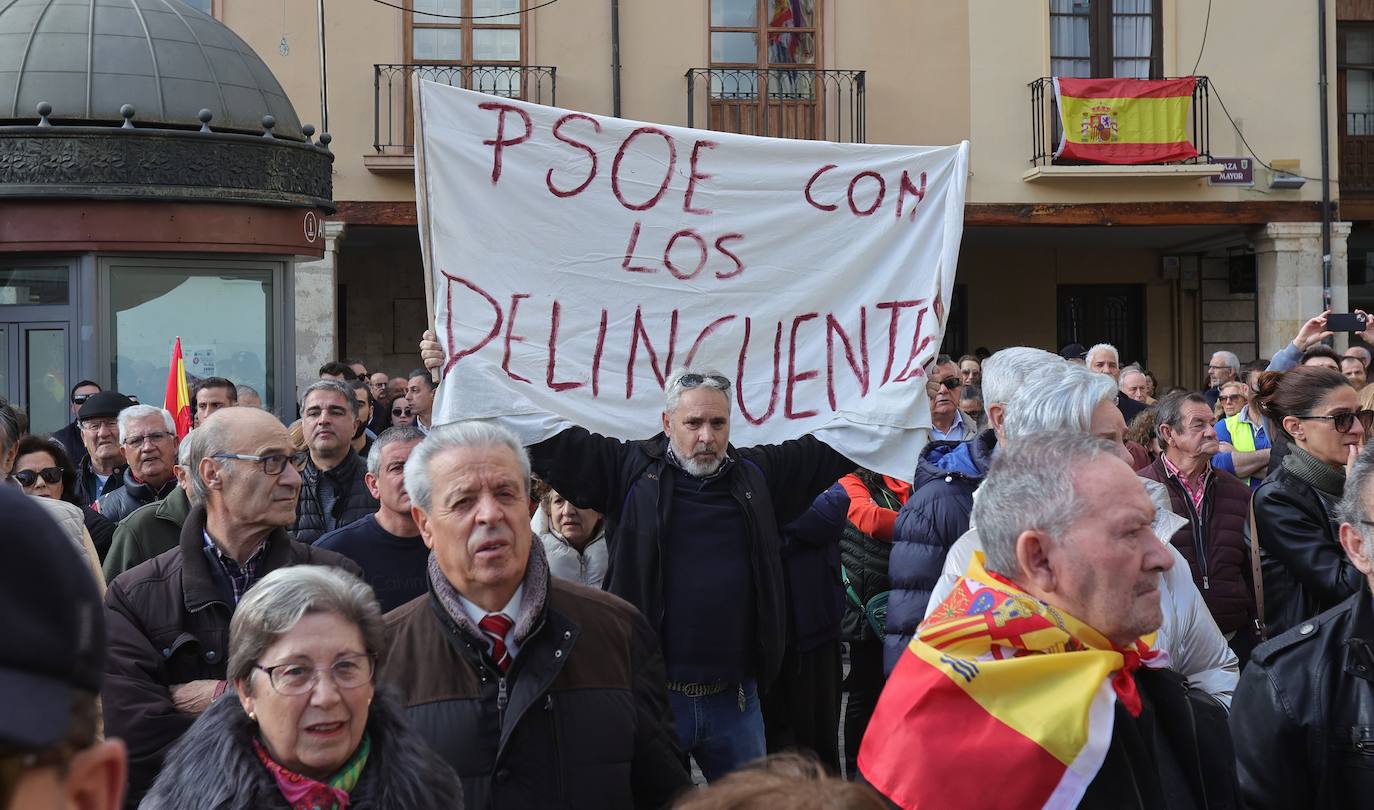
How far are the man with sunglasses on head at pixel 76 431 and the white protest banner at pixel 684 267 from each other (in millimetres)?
3693

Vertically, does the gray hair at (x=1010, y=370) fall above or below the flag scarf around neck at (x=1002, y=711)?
above

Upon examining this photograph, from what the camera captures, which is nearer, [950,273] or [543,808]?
[543,808]

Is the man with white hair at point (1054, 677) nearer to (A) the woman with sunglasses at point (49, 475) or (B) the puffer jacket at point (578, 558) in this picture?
(B) the puffer jacket at point (578, 558)

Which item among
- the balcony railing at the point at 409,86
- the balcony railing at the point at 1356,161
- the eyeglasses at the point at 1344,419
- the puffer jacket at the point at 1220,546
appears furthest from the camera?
the balcony railing at the point at 1356,161

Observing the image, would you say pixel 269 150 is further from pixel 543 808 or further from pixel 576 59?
pixel 576 59

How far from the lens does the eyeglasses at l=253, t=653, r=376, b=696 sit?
8.71 ft

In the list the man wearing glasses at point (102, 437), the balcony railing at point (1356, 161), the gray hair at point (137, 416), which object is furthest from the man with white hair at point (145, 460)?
the balcony railing at point (1356, 161)

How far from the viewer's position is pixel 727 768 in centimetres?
475

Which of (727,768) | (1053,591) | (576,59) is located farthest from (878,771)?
(576,59)

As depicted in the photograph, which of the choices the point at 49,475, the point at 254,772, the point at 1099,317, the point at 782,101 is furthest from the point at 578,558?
the point at 1099,317

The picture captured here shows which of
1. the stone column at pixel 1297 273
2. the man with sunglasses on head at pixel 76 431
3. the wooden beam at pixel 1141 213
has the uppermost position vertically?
the wooden beam at pixel 1141 213

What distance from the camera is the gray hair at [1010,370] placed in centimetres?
365

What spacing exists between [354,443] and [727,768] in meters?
3.09

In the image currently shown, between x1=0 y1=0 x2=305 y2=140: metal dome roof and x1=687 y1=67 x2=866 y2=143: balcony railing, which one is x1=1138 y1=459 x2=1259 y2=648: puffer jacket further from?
x1=687 y1=67 x2=866 y2=143: balcony railing
